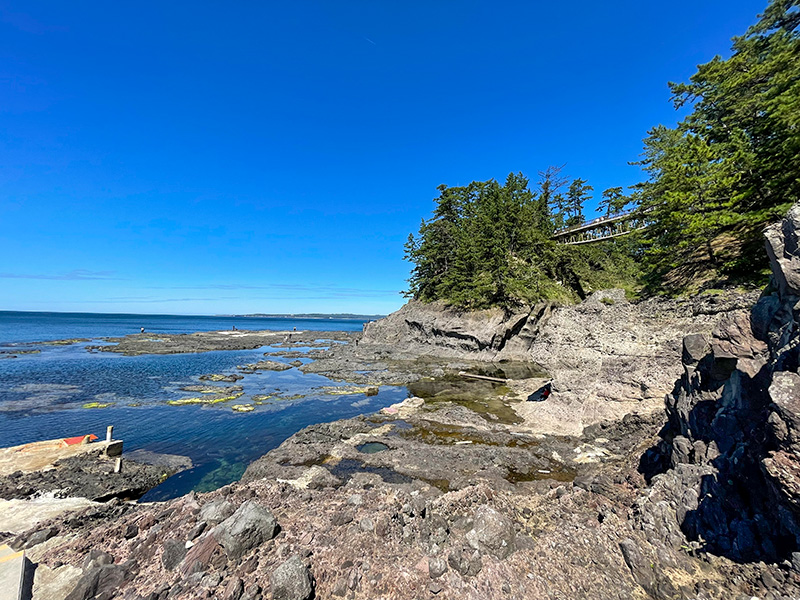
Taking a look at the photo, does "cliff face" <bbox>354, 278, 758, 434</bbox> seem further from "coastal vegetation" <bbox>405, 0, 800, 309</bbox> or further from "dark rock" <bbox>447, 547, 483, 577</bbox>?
"dark rock" <bbox>447, 547, 483, 577</bbox>

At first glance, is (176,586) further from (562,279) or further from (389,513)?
(562,279)

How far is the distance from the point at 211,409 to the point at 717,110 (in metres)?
53.6

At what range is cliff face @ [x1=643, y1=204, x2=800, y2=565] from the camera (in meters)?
5.29

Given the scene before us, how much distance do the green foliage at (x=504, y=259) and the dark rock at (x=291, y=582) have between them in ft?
142

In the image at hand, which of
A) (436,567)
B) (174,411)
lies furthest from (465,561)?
(174,411)

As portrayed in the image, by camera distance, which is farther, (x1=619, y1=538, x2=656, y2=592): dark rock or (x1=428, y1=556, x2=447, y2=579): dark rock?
(x1=428, y1=556, x2=447, y2=579): dark rock

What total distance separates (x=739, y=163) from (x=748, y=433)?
28.4 metres

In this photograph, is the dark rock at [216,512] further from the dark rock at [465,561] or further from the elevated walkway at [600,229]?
the elevated walkway at [600,229]

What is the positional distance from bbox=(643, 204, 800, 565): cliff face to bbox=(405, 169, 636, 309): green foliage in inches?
1456

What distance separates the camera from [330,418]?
22.1 m

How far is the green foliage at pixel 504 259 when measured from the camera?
155 ft

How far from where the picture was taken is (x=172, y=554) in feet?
23.5

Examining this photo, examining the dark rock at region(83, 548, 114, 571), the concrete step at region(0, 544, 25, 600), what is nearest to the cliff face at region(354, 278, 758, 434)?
the dark rock at region(83, 548, 114, 571)

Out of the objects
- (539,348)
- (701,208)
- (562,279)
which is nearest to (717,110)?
(701,208)
